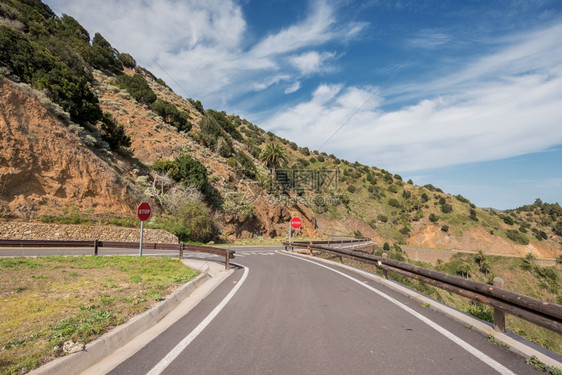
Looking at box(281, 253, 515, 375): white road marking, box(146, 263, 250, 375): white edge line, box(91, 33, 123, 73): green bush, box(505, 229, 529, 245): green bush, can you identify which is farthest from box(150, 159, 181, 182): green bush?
box(505, 229, 529, 245): green bush

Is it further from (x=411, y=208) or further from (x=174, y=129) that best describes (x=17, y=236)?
(x=411, y=208)

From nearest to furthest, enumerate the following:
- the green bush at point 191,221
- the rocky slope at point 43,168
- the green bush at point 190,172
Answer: the rocky slope at point 43,168 → the green bush at point 191,221 → the green bush at point 190,172

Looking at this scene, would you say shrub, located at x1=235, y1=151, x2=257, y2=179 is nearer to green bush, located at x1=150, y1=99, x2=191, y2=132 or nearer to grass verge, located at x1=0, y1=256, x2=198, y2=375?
green bush, located at x1=150, y1=99, x2=191, y2=132

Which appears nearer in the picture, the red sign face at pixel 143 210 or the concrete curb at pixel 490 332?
the concrete curb at pixel 490 332

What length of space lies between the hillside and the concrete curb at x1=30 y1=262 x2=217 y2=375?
19626 mm

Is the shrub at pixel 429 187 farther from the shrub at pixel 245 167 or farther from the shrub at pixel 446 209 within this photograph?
the shrub at pixel 245 167

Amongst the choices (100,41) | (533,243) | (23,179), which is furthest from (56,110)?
(533,243)

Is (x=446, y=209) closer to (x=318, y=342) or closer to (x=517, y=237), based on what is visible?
(x=517, y=237)

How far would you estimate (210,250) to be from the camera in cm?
1314

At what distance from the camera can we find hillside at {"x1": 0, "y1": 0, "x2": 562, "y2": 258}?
69.7 ft

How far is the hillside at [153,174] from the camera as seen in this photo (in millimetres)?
21250

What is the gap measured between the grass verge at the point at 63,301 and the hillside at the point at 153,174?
1425 centimetres

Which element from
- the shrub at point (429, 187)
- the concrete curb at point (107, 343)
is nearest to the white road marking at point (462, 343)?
the concrete curb at point (107, 343)

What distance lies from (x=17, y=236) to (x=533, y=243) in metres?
84.3
